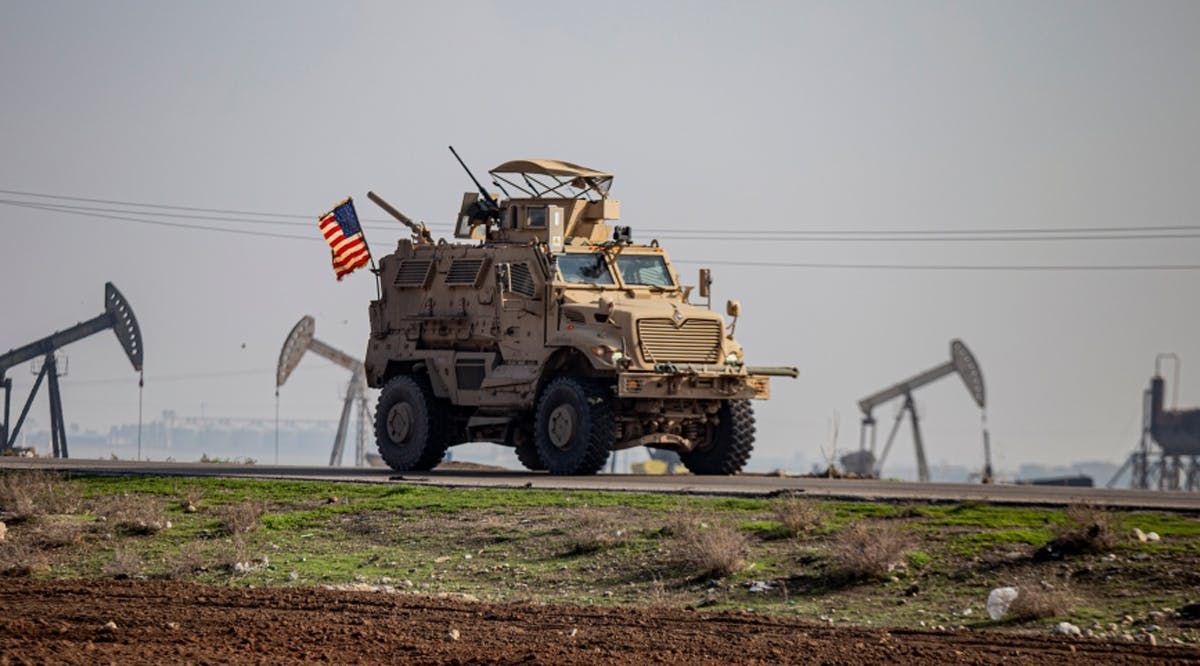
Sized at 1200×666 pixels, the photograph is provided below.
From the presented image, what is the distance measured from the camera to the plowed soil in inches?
564

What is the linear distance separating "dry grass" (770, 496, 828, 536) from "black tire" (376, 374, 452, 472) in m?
12.2

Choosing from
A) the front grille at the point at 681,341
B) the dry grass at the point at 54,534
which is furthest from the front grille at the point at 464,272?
the dry grass at the point at 54,534

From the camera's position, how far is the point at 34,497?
26.0 m

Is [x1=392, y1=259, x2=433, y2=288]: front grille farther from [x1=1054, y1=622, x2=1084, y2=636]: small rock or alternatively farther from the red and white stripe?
[x1=1054, y1=622, x2=1084, y2=636]: small rock

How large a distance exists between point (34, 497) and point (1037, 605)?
1479 cm

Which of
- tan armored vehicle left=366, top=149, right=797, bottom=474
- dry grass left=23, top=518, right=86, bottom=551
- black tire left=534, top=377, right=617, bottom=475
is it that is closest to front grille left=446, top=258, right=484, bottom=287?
tan armored vehicle left=366, top=149, right=797, bottom=474

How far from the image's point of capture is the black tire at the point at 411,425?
33312mm

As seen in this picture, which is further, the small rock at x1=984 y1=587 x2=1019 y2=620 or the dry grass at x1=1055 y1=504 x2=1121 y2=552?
the dry grass at x1=1055 y1=504 x2=1121 y2=552

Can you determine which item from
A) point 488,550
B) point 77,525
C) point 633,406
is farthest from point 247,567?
point 633,406

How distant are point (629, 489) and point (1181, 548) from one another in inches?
381

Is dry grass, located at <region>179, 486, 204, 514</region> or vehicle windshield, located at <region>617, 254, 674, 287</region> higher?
vehicle windshield, located at <region>617, 254, 674, 287</region>

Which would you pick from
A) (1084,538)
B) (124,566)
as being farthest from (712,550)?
(124,566)

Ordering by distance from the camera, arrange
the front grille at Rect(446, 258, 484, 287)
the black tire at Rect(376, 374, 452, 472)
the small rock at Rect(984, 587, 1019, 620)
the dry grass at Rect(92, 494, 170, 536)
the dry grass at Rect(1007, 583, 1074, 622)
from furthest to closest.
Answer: the black tire at Rect(376, 374, 452, 472) → the front grille at Rect(446, 258, 484, 287) → the dry grass at Rect(92, 494, 170, 536) → the small rock at Rect(984, 587, 1019, 620) → the dry grass at Rect(1007, 583, 1074, 622)

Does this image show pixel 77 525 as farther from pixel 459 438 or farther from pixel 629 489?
pixel 459 438
